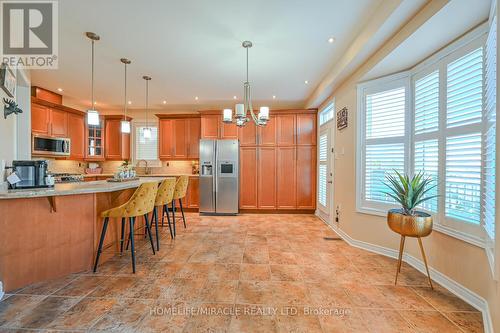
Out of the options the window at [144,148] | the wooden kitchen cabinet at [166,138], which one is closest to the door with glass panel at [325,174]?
the wooden kitchen cabinet at [166,138]

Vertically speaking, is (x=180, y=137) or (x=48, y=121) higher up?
(x=48, y=121)

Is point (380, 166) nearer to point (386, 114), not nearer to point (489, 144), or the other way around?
point (386, 114)

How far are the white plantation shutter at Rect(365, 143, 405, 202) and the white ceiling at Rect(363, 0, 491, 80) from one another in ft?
3.32

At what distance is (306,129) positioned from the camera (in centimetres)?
521

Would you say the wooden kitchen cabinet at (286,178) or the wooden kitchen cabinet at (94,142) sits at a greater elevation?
the wooden kitchen cabinet at (94,142)

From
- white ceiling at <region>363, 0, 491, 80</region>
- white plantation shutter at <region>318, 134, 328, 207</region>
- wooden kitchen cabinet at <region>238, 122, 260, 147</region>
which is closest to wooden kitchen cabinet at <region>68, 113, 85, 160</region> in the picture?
wooden kitchen cabinet at <region>238, 122, 260, 147</region>

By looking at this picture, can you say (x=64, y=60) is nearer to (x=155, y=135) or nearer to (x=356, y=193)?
(x=155, y=135)

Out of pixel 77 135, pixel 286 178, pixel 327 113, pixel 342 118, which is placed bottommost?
pixel 286 178

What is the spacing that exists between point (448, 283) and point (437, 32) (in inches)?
→ 94.4

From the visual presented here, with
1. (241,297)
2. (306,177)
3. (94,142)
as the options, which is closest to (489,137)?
(241,297)

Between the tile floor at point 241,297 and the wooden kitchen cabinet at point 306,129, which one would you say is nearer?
the tile floor at point 241,297

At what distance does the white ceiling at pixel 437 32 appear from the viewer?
65.1 inches

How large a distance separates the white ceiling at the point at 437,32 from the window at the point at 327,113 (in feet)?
5.20

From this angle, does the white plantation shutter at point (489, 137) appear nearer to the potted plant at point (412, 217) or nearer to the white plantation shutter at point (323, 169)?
the potted plant at point (412, 217)
